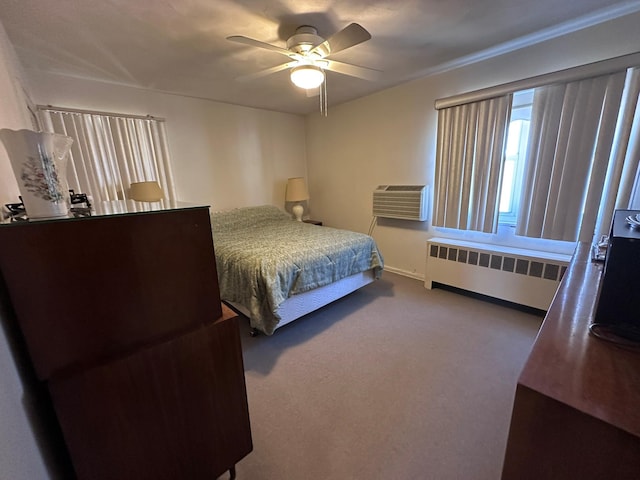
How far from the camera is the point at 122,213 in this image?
755 mm

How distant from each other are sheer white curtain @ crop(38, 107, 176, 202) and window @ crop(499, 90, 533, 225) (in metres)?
3.58

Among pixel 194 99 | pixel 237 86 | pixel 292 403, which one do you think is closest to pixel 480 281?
pixel 292 403

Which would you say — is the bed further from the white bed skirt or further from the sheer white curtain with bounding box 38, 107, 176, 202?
the sheer white curtain with bounding box 38, 107, 176, 202

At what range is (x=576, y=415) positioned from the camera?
0.56 meters

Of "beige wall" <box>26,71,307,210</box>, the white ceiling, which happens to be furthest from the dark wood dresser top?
"beige wall" <box>26,71,307,210</box>

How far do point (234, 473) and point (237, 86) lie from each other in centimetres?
321

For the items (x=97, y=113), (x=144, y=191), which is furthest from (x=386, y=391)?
(x=97, y=113)

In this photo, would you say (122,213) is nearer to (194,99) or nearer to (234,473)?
(234,473)

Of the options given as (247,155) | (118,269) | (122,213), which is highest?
(247,155)

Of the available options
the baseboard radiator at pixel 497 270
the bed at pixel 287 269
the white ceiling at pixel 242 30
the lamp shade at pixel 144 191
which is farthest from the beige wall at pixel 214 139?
the baseboard radiator at pixel 497 270

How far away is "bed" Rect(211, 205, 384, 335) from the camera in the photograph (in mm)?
1954

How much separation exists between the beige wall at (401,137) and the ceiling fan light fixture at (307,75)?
1575mm

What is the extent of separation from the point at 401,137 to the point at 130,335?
10.4 feet

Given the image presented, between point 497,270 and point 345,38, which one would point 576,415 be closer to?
point 345,38
